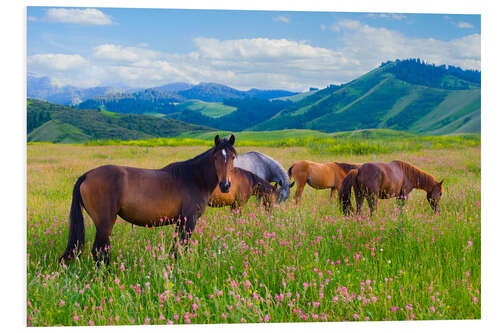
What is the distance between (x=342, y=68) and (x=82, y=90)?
3.93m

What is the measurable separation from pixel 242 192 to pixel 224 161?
1.87 m

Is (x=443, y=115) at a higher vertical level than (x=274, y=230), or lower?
higher

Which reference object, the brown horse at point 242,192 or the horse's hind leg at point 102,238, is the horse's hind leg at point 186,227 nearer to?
the horse's hind leg at point 102,238

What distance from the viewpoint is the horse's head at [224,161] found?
13.7 ft

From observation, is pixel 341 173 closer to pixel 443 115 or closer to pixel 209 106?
pixel 443 115

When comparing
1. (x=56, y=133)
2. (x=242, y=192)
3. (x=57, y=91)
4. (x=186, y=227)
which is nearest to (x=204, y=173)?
(x=186, y=227)

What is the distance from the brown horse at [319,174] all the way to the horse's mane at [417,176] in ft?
4.82

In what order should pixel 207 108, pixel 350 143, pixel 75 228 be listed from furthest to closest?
pixel 350 143 < pixel 207 108 < pixel 75 228

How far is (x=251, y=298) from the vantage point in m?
3.86

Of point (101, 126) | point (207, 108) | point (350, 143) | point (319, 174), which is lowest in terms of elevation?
point (319, 174)

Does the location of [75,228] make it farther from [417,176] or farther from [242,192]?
[417,176]

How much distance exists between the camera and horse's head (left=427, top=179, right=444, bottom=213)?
5.99m

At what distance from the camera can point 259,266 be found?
4195mm

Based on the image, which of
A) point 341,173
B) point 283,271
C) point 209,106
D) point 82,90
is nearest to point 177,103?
point 209,106
